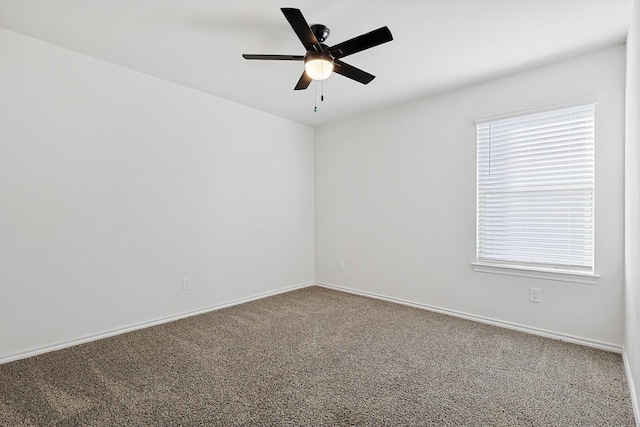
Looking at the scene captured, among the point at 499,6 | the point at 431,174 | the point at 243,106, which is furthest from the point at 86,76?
the point at 431,174

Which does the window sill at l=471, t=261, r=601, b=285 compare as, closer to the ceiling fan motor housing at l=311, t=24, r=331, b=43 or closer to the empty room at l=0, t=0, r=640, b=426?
the empty room at l=0, t=0, r=640, b=426

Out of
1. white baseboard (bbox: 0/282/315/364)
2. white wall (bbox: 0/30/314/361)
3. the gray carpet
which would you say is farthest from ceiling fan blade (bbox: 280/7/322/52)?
white baseboard (bbox: 0/282/315/364)

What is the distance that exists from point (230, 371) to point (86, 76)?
8.63 feet

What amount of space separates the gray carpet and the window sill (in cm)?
53

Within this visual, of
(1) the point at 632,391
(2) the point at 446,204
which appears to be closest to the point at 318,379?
(1) the point at 632,391

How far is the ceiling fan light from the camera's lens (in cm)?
213

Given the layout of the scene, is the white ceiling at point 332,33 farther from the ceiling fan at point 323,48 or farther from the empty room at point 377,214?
the ceiling fan at point 323,48

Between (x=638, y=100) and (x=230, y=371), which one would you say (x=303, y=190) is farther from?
(x=638, y=100)

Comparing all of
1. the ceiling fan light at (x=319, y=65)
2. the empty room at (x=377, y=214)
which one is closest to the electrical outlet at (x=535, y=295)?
the empty room at (x=377, y=214)

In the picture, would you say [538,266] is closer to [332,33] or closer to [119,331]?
[332,33]

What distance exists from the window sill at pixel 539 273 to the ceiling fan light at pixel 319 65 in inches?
92.2

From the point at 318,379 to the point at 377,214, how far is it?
235 cm

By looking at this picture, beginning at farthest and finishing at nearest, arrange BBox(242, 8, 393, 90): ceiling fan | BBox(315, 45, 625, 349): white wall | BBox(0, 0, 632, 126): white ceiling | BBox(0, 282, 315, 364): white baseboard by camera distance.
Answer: BBox(315, 45, 625, 349): white wall, BBox(0, 282, 315, 364): white baseboard, BBox(0, 0, 632, 126): white ceiling, BBox(242, 8, 393, 90): ceiling fan

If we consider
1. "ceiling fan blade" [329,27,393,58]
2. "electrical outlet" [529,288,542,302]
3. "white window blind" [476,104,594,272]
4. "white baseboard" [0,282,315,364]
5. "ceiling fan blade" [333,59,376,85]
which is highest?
"ceiling fan blade" [329,27,393,58]
